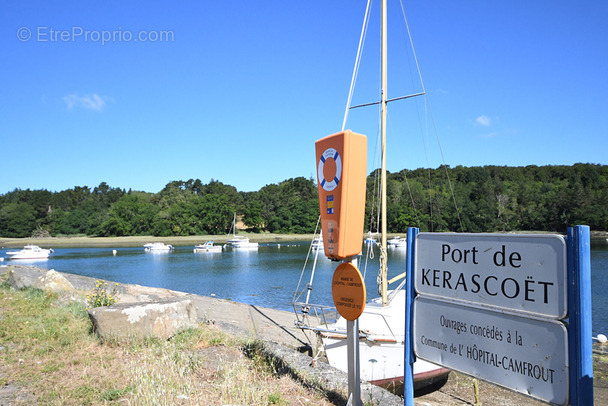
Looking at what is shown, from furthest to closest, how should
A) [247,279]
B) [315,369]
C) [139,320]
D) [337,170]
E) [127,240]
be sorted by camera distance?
1. [127,240]
2. [247,279]
3. [139,320]
4. [315,369]
5. [337,170]

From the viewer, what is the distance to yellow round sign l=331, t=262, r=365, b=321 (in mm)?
4133

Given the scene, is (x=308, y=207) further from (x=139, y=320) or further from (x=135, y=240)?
(x=139, y=320)

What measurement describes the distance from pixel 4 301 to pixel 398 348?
7908mm

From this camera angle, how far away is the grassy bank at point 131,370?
4047mm

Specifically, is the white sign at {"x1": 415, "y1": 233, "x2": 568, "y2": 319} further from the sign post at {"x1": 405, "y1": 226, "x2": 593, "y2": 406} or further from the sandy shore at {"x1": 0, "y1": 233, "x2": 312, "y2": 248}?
the sandy shore at {"x1": 0, "y1": 233, "x2": 312, "y2": 248}

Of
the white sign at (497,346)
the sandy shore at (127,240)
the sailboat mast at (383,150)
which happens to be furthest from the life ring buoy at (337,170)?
the sandy shore at (127,240)

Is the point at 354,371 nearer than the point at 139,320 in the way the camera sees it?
Yes

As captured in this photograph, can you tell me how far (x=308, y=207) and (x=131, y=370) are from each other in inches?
4247

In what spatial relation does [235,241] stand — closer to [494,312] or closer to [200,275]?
[200,275]

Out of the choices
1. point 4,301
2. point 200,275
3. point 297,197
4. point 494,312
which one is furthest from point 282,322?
point 297,197

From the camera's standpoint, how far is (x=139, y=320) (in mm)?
5980

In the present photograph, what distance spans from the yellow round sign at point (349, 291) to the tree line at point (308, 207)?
2660 inches

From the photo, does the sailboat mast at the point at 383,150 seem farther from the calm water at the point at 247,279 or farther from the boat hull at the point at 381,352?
the calm water at the point at 247,279

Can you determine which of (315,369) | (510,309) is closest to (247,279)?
(315,369)
